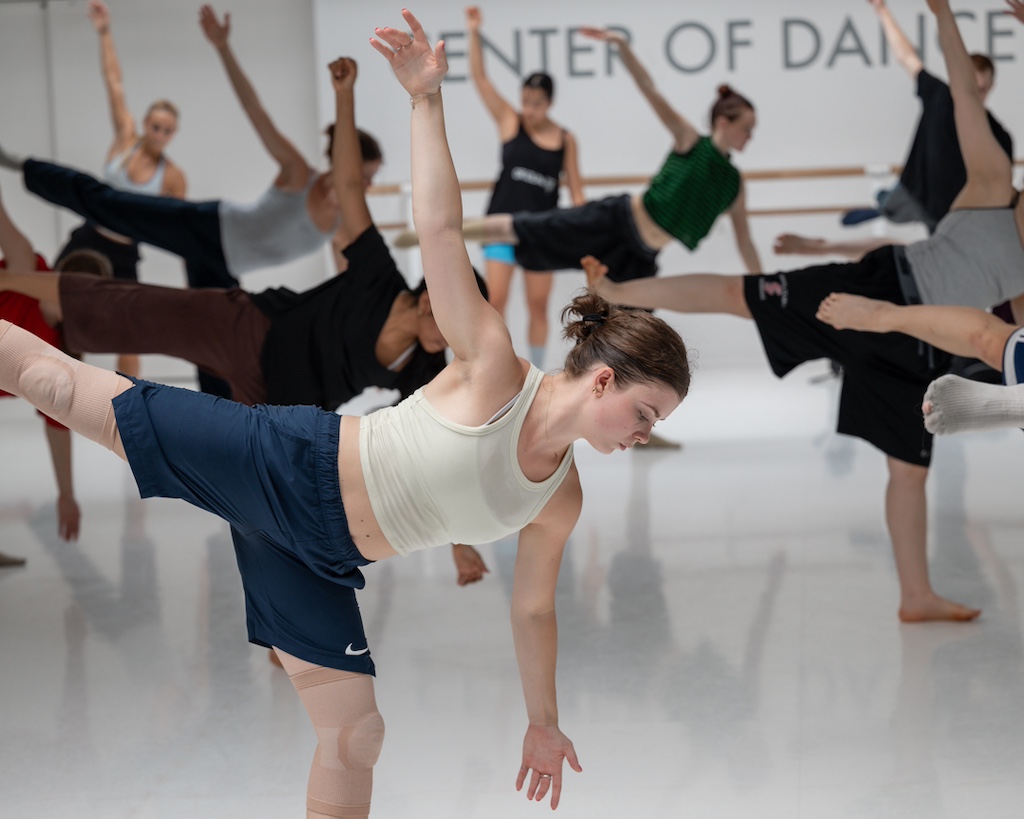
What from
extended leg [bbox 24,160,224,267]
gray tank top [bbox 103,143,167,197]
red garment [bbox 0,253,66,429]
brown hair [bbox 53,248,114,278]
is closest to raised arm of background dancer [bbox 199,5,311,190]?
extended leg [bbox 24,160,224,267]

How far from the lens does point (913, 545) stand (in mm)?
3109

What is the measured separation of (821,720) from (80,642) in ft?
5.93

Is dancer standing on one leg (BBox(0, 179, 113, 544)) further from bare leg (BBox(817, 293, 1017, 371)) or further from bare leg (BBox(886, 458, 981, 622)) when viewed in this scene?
bare leg (BBox(886, 458, 981, 622))

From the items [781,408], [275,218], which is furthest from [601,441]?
[781,408]

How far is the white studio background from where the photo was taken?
290 inches

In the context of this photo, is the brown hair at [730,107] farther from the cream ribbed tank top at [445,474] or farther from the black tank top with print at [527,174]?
the cream ribbed tank top at [445,474]

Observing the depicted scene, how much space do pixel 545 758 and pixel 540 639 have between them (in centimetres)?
17

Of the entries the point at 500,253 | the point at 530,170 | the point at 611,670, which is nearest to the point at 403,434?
the point at 611,670

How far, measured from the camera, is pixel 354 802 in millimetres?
1854

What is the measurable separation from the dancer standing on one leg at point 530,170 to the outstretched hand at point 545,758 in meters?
4.04

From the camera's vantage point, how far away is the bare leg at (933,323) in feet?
8.29

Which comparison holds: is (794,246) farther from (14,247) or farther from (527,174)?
(527,174)

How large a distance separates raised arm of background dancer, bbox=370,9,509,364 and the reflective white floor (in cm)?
95

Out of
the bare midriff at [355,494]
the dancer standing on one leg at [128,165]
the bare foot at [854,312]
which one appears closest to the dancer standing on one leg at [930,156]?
the bare foot at [854,312]
